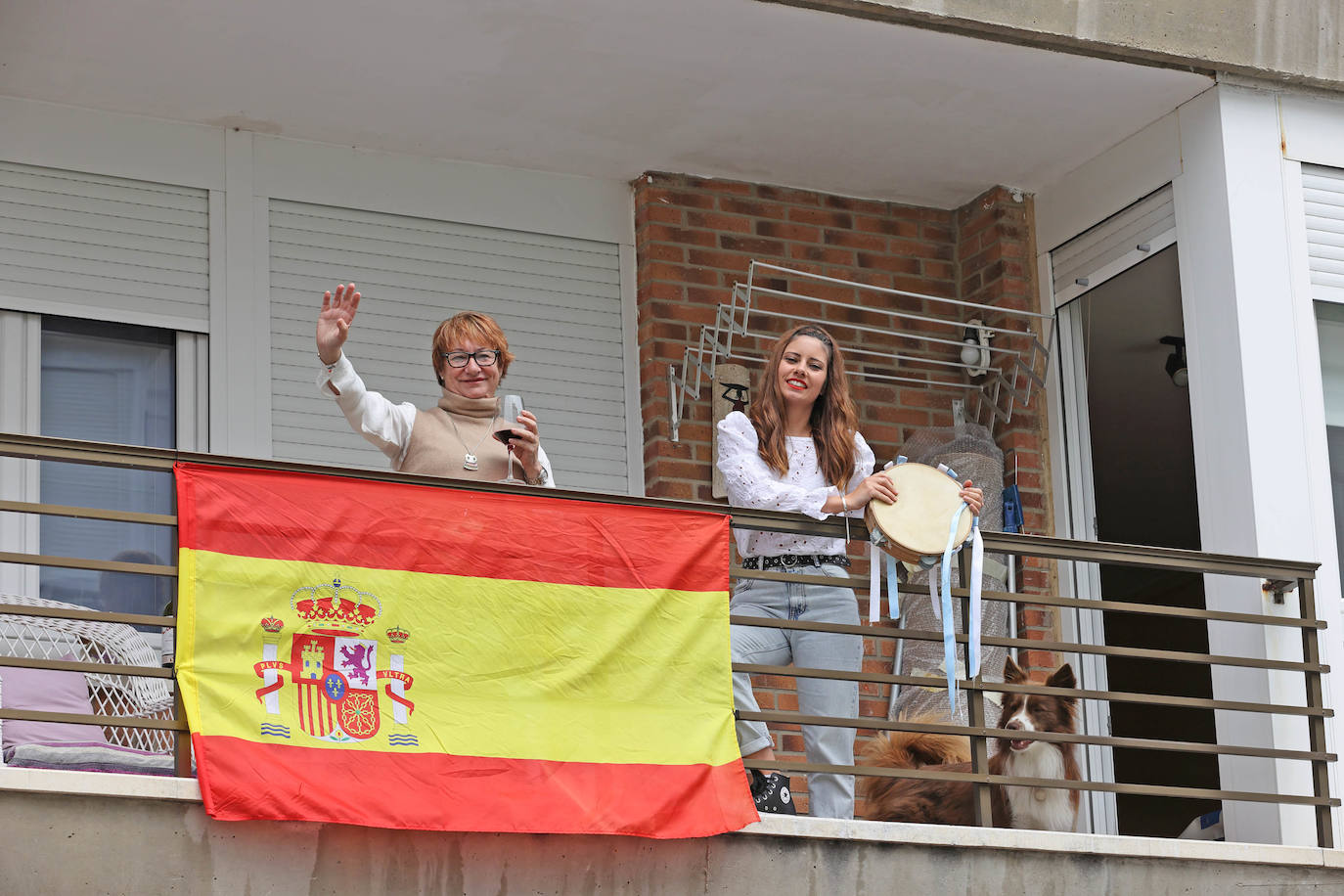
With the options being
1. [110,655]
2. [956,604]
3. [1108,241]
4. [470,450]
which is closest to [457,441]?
[470,450]

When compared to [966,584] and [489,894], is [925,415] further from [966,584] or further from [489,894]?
[489,894]

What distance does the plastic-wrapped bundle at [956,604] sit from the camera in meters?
7.63

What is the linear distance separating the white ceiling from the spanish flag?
2168mm

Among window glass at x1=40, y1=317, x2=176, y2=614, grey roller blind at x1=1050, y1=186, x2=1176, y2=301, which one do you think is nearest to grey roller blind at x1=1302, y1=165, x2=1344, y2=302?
grey roller blind at x1=1050, y1=186, x2=1176, y2=301

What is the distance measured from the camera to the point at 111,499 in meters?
6.94

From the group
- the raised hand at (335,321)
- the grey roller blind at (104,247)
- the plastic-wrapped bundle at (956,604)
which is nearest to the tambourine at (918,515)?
the raised hand at (335,321)

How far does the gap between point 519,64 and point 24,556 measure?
3042mm

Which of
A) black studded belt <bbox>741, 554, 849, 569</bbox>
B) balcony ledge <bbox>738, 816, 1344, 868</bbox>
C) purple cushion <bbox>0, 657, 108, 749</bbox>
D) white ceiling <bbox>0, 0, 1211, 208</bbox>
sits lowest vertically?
balcony ledge <bbox>738, 816, 1344, 868</bbox>

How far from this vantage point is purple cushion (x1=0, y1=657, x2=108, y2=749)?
5.57m

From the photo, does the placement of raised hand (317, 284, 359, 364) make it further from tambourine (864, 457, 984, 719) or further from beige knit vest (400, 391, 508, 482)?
tambourine (864, 457, 984, 719)

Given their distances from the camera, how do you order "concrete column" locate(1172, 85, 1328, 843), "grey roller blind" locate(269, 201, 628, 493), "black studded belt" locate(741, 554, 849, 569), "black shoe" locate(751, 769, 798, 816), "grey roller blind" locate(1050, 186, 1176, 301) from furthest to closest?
"grey roller blind" locate(1050, 186, 1176, 301), "grey roller blind" locate(269, 201, 628, 493), "concrete column" locate(1172, 85, 1328, 843), "black studded belt" locate(741, 554, 849, 569), "black shoe" locate(751, 769, 798, 816)

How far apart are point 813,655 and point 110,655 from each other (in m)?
2.27

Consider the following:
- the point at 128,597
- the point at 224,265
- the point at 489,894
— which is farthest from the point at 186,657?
the point at 224,265

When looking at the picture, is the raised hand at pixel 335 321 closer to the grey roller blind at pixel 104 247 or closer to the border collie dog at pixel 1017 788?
the grey roller blind at pixel 104 247
